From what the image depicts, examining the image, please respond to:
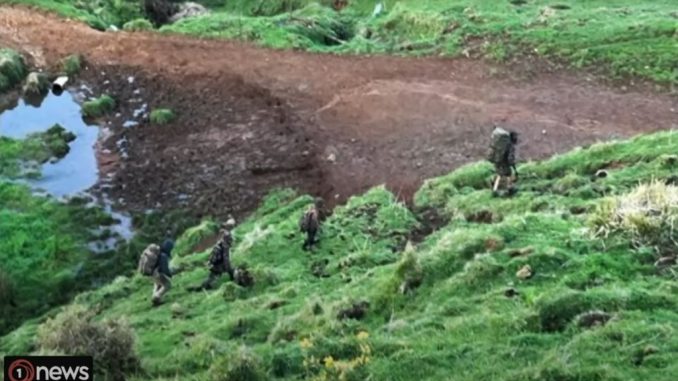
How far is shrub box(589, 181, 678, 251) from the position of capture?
621 inches

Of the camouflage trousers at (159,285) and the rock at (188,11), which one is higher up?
the rock at (188,11)

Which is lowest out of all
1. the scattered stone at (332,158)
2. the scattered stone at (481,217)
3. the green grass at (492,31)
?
the scattered stone at (481,217)

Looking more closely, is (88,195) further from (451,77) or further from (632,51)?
(632,51)

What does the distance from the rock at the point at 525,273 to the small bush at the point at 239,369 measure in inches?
176

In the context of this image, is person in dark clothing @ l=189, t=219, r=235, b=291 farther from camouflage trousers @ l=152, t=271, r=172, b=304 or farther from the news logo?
the news logo

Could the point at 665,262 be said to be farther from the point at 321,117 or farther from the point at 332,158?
the point at 321,117

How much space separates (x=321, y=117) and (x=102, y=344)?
13.9m

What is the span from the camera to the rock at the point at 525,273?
1533 cm

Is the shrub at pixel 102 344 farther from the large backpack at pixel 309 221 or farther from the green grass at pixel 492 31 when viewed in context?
the green grass at pixel 492 31

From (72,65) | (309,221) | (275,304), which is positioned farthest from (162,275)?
(72,65)

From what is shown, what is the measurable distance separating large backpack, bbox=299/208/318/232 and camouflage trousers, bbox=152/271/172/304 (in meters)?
2.88

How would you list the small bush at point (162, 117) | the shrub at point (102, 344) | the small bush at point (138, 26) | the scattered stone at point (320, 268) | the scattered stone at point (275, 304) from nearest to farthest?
the shrub at point (102, 344)
the scattered stone at point (275, 304)
the scattered stone at point (320, 268)
the small bush at point (162, 117)
the small bush at point (138, 26)

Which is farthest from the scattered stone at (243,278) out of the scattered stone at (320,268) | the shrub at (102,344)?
the shrub at (102,344)

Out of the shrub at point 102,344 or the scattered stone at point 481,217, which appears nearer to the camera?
the shrub at point 102,344
